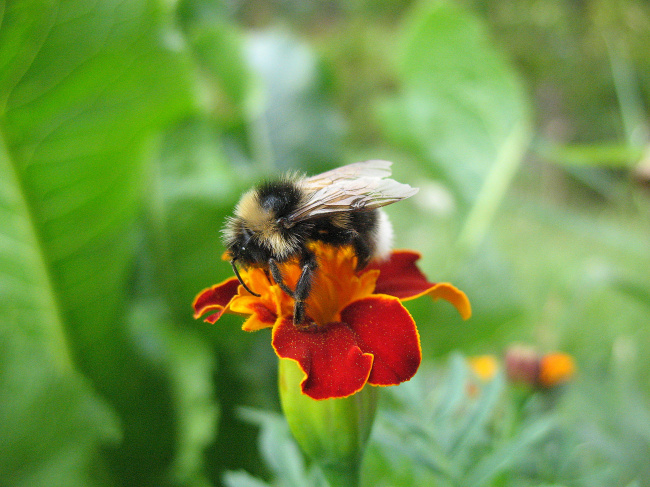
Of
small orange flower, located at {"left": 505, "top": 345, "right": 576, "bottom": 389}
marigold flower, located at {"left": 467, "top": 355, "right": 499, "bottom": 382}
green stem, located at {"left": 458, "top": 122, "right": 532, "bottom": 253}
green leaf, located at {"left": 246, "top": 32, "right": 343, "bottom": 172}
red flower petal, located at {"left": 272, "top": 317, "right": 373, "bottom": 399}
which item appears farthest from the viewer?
green leaf, located at {"left": 246, "top": 32, "right": 343, "bottom": 172}

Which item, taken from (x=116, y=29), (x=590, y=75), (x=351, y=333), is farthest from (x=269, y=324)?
(x=590, y=75)

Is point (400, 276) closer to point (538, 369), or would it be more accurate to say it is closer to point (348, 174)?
point (348, 174)

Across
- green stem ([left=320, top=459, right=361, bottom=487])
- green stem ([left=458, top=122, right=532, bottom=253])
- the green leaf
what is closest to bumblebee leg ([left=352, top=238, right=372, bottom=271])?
green stem ([left=320, top=459, right=361, bottom=487])

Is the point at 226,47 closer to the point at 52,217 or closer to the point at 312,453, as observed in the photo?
the point at 52,217

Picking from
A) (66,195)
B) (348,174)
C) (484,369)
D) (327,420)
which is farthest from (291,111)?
(327,420)

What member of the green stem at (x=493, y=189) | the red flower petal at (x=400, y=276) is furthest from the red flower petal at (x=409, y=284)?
the green stem at (x=493, y=189)

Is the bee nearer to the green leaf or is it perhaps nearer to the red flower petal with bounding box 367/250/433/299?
the red flower petal with bounding box 367/250/433/299
